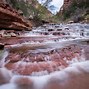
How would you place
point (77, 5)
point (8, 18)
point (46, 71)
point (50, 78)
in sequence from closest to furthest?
1. point (50, 78)
2. point (46, 71)
3. point (8, 18)
4. point (77, 5)

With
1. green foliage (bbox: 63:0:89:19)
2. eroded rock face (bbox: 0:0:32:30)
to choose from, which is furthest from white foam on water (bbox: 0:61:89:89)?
green foliage (bbox: 63:0:89:19)

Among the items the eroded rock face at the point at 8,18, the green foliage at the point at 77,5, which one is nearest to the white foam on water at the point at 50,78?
the eroded rock face at the point at 8,18

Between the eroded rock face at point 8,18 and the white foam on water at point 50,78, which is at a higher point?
the eroded rock face at point 8,18

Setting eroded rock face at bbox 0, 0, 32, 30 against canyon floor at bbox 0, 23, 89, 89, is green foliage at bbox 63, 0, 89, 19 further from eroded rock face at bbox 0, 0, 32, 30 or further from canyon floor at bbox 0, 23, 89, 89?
canyon floor at bbox 0, 23, 89, 89

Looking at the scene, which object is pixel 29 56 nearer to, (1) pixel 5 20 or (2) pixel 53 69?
(2) pixel 53 69

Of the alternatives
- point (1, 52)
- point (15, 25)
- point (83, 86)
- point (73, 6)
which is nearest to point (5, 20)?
point (15, 25)

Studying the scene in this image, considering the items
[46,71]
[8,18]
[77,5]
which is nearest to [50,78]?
[46,71]

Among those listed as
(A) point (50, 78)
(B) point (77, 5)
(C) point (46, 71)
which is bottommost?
(A) point (50, 78)

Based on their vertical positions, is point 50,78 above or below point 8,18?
below

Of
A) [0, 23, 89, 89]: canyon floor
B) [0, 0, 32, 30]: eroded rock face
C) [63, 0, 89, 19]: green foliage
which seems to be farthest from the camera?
[63, 0, 89, 19]: green foliage

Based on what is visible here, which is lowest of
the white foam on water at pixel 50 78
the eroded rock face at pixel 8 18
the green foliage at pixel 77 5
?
the white foam on water at pixel 50 78

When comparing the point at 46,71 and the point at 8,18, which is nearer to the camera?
the point at 46,71

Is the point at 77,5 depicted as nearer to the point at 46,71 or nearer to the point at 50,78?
the point at 46,71

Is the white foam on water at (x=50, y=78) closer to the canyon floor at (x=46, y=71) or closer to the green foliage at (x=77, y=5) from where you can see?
the canyon floor at (x=46, y=71)
